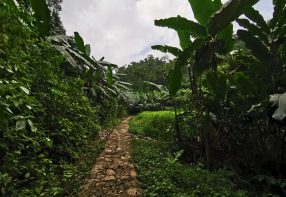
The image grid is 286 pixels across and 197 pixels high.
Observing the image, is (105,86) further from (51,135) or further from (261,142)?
(261,142)

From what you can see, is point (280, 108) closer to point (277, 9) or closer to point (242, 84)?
point (242, 84)

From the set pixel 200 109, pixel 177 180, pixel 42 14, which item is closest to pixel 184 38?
pixel 200 109

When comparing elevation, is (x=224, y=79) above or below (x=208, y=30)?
below

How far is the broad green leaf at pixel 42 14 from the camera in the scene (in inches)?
65.5

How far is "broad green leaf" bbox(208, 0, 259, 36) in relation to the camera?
382 cm

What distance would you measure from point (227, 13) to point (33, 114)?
2934mm

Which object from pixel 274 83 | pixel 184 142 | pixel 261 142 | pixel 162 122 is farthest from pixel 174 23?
pixel 162 122

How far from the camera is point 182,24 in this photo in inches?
179

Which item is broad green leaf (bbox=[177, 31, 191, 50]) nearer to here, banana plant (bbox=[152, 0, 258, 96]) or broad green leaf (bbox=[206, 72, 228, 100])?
banana plant (bbox=[152, 0, 258, 96])

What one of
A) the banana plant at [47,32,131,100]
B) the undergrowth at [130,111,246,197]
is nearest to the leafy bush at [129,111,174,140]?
the banana plant at [47,32,131,100]

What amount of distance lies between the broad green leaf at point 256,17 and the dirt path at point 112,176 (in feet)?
9.86

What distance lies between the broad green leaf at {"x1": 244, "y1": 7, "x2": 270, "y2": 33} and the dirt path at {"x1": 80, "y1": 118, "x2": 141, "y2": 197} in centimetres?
301

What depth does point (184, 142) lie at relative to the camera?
6.78m

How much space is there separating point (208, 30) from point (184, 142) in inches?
120
